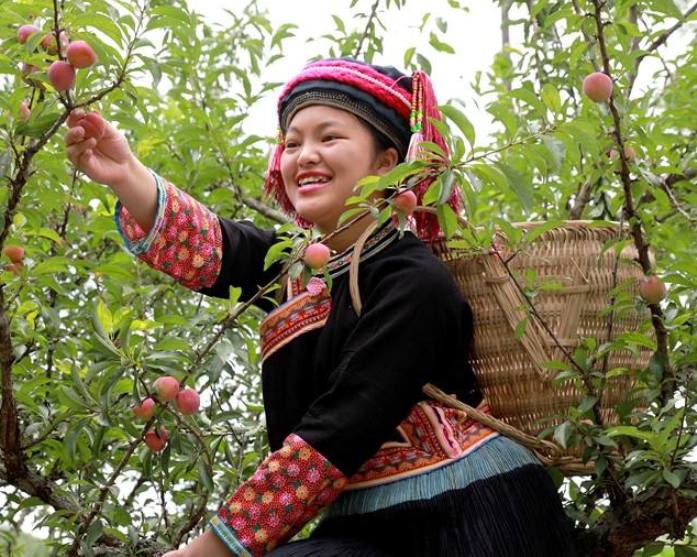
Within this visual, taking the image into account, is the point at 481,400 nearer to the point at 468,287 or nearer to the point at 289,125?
the point at 468,287

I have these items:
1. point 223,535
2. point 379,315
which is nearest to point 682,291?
point 379,315

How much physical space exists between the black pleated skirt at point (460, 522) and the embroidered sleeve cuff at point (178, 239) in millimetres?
449

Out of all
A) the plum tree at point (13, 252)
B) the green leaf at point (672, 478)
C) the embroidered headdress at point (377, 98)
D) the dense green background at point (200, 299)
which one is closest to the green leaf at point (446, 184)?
the dense green background at point (200, 299)

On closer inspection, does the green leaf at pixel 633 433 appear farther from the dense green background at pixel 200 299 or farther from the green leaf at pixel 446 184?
the green leaf at pixel 446 184

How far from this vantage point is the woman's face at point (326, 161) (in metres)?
1.57

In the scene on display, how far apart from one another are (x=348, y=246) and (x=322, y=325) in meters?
0.16

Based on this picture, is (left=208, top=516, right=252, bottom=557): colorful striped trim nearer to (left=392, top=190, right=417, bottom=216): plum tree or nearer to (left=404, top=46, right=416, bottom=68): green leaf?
(left=392, top=190, right=417, bottom=216): plum tree

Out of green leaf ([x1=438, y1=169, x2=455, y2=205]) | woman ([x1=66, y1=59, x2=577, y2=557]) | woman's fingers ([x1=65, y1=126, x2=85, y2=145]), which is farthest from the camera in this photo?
woman's fingers ([x1=65, y1=126, x2=85, y2=145])

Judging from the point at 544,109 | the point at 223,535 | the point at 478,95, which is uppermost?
the point at 478,95

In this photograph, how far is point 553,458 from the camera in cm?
149

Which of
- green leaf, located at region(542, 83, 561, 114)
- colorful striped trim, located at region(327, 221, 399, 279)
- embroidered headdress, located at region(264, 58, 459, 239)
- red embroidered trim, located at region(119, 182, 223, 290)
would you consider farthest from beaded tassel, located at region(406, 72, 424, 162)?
red embroidered trim, located at region(119, 182, 223, 290)

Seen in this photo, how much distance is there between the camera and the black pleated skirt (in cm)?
135

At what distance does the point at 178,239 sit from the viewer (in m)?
1.62

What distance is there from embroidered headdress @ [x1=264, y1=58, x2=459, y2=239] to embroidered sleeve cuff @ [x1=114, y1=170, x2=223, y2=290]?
0.22 meters
